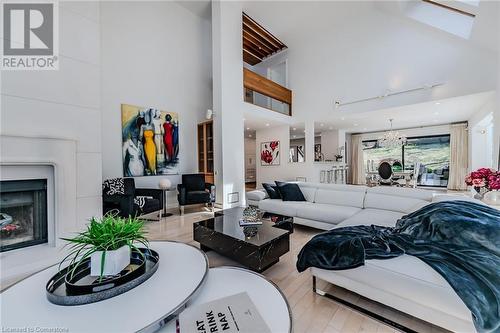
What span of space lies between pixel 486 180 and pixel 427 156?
6986 millimetres

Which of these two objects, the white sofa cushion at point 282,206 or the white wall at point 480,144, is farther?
the white wall at point 480,144

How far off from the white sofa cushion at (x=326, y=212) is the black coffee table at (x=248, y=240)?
2.29 ft

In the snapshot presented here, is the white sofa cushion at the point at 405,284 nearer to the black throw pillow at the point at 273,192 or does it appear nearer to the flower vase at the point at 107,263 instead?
the flower vase at the point at 107,263

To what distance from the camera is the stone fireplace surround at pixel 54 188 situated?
206 cm

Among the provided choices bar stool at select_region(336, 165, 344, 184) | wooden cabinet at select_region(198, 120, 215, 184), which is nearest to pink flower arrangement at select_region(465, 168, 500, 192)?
wooden cabinet at select_region(198, 120, 215, 184)

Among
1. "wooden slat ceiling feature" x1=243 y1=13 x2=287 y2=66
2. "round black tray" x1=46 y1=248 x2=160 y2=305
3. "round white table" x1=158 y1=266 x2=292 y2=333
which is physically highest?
"wooden slat ceiling feature" x1=243 y1=13 x2=287 y2=66

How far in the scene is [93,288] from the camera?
37.6 inches

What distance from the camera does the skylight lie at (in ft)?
12.6

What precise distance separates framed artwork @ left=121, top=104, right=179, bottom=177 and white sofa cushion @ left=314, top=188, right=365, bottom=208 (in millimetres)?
3434

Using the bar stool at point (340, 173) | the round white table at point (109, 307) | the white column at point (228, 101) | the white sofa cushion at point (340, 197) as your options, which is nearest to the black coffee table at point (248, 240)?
the round white table at point (109, 307)

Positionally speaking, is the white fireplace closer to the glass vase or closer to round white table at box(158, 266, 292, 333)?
round white table at box(158, 266, 292, 333)

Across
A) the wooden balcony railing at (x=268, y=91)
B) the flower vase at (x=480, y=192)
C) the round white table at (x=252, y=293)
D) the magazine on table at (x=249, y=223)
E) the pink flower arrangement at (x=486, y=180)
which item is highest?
the wooden balcony railing at (x=268, y=91)

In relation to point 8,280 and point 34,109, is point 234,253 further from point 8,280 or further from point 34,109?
point 34,109

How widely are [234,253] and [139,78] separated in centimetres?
433
